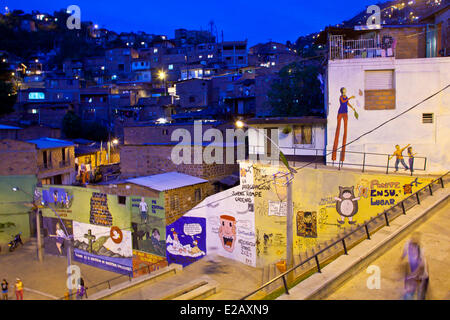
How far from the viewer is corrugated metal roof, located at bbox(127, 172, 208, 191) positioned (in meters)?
19.2

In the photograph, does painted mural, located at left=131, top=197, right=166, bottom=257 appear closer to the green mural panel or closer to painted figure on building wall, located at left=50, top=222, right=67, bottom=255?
the green mural panel

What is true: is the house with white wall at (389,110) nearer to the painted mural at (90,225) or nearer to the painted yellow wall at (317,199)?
the painted yellow wall at (317,199)

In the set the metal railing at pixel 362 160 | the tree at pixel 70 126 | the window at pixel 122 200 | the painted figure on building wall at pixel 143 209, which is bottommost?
the painted figure on building wall at pixel 143 209

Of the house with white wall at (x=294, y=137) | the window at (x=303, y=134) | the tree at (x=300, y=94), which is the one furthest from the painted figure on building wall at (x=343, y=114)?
the tree at (x=300, y=94)

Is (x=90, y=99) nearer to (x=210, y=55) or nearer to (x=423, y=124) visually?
(x=210, y=55)

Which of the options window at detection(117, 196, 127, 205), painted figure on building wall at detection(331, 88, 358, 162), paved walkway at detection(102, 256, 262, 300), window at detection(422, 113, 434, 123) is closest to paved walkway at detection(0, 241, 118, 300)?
window at detection(117, 196, 127, 205)

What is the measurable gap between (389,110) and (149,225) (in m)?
14.2

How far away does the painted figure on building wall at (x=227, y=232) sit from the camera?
59.5ft

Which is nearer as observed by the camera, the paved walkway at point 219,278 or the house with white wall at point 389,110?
the paved walkway at point 219,278

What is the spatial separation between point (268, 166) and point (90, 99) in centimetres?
4534

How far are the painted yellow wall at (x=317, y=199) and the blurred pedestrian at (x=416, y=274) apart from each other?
7.82m

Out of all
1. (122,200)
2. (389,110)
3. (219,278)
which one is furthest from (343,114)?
(122,200)

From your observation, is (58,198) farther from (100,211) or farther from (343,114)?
(343,114)

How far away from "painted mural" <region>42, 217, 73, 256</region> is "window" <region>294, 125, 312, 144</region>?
16188 millimetres
